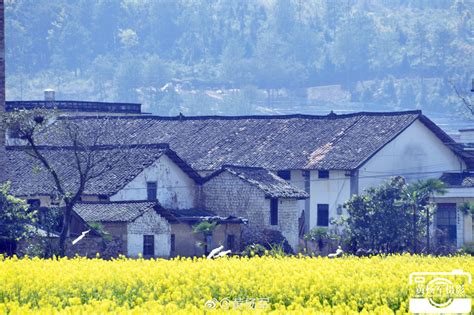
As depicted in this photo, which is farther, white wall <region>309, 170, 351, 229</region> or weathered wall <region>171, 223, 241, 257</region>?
white wall <region>309, 170, 351, 229</region>

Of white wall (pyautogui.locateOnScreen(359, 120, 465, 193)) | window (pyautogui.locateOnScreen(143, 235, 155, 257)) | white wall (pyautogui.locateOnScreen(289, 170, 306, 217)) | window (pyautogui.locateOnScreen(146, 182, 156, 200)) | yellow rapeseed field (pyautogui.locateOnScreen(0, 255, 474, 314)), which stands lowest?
yellow rapeseed field (pyautogui.locateOnScreen(0, 255, 474, 314))

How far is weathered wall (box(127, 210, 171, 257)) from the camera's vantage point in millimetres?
Result: 51969

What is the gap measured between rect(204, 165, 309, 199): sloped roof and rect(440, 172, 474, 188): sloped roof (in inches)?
336

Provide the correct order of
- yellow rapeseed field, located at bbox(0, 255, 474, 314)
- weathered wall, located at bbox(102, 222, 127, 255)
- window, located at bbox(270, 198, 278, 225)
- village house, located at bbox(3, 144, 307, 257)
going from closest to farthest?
yellow rapeseed field, located at bbox(0, 255, 474, 314), weathered wall, located at bbox(102, 222, 127, 255), village house, located at bbox(3, 144, 307, 257), window, located at bbox(270, 198, 278, 225)

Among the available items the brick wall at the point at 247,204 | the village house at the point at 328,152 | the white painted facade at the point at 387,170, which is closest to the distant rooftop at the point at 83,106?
the village house at the point at 328,152

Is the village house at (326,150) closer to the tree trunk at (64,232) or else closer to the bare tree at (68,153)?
the bare tree at (68,153)

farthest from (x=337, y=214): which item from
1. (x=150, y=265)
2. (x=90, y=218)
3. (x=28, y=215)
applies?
(x=150, y=265)

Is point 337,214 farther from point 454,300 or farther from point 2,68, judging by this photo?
point 454,300

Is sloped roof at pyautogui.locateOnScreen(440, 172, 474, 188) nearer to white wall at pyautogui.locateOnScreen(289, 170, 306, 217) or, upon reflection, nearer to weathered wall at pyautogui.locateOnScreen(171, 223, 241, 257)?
white wall at pyautogui.locateOnScreen(289, 170, 306, 217)

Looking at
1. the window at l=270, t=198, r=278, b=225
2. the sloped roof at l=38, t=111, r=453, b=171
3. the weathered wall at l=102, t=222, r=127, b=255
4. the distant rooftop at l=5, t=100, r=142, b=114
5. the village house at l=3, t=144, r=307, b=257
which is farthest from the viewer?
the distant rooftop at l=5, t=100, r=142, b=114

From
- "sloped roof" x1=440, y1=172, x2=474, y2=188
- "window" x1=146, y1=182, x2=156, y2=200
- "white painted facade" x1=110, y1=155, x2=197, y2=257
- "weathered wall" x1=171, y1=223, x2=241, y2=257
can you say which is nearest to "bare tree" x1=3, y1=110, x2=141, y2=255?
"white painted facade" x1=110, y1=155, x2=197, y2=257

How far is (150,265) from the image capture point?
3080 cm

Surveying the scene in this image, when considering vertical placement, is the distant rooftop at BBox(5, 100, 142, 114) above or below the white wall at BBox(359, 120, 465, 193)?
above

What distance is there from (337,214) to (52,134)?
13.7 m
